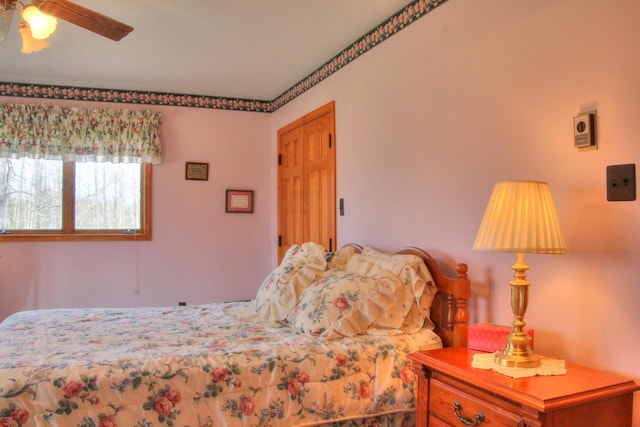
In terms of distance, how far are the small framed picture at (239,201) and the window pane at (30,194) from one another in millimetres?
1468

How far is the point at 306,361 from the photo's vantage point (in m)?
2.00

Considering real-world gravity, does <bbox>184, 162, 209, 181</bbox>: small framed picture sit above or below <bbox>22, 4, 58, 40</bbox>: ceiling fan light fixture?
below

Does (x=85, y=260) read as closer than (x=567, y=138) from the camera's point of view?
No

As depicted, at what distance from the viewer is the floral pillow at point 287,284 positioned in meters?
2.69

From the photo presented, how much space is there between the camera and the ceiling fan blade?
2.08 metres

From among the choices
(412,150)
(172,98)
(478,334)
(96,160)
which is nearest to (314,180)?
(412,150)

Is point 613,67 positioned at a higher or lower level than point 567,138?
higher

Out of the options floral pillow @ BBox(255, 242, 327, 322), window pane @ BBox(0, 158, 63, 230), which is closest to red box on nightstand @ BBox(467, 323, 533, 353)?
floral pillow @ BBox(255, 242, 327, 322)

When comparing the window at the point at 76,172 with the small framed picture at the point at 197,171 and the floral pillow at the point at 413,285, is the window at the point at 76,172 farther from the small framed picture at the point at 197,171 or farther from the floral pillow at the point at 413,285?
the floral pillow at the point at 413,285

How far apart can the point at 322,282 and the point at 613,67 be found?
61.2 inches

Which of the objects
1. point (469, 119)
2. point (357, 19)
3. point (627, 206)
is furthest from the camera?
point (357, 19)

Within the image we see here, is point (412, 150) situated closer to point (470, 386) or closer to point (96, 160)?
point (470, 386)

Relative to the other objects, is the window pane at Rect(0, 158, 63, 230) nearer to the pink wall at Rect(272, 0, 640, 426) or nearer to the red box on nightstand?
the pink wall at Rect(272, 0, 640, 426)

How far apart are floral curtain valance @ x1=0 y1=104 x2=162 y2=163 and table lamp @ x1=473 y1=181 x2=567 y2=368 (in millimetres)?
3562
